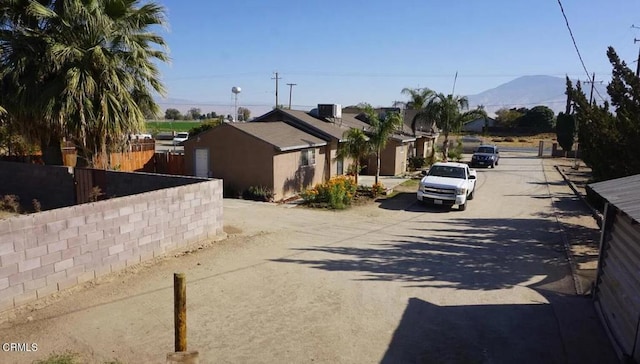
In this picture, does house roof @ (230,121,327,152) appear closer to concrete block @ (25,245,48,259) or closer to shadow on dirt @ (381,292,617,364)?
concrete block @ (25,245,48,259)

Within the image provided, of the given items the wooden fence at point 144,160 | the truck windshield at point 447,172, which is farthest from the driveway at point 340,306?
the wooden fence at point 144,160

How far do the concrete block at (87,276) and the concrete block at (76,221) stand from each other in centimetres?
88

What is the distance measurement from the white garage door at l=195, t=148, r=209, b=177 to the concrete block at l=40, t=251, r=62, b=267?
12027 mm

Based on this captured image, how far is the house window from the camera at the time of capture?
764 inches

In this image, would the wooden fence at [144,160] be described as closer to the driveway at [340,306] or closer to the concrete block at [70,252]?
the driveway at [340,306]

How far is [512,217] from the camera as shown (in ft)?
52.3

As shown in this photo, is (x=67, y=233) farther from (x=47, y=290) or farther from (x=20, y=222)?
(x=47, y=290)

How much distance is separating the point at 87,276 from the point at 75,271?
0.95ft

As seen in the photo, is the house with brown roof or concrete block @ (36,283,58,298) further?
the house with brown roof

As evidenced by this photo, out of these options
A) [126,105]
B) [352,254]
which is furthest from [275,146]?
[352,254]

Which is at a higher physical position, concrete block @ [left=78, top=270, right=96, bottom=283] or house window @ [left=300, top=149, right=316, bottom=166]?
house window @ [left=300, top=149, right=316, bottom=166]

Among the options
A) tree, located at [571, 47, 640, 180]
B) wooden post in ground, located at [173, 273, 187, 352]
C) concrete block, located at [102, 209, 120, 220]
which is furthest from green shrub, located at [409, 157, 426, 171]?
wooden post in ground, located at [173, 273, 187, 352]

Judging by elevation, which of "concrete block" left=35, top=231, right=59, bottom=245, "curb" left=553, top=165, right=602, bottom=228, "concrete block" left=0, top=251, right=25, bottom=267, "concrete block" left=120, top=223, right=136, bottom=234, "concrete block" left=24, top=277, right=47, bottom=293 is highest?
"concrete block" left=35, top=231, right=59, bottom=245

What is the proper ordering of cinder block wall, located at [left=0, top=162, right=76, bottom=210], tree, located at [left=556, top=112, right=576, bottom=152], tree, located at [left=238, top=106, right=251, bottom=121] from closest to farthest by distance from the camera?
cinder block wall, located at [left=0, top=162, right=76, bottom=210] → tree, located at [left=556, top=112, right=576, bottom=152] → tree, located at [left=238, top=106, right=251, bottom=121]
